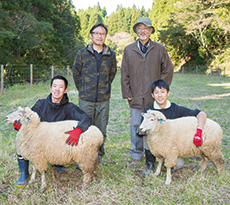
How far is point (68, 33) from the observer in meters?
24.0

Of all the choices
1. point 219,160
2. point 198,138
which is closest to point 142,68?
point 198,138

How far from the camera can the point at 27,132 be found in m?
3.02

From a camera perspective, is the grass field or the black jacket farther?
the black jacket

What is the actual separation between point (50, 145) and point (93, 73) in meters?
1.35

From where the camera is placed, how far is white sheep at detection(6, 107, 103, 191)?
2947mm

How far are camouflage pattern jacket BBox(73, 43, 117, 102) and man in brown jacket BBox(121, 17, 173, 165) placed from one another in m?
0.39

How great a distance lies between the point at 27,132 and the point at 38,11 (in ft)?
64.7

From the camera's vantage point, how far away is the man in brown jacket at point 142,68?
12.1 ft

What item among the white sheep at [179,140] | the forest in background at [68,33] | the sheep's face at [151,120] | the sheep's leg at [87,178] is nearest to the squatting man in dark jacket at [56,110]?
the sheep's leg at [87,178]

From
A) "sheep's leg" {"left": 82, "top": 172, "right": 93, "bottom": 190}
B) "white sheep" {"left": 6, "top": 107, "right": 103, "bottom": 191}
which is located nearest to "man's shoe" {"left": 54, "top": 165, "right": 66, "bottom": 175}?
"white sheep" {"left": 6, "top": 107, "right": 103, "bottom": 191}

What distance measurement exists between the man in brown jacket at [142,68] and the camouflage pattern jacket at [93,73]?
1.27 ft

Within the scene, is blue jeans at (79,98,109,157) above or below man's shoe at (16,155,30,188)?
above

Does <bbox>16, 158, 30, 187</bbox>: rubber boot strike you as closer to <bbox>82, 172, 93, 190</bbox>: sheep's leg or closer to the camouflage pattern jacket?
<bbox>82, 172, 93, 190</bbox>: sheep's leg

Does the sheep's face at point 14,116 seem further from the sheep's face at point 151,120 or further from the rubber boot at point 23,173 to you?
the sheep's face at point 151,120
